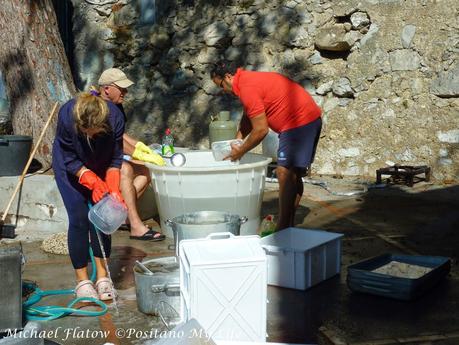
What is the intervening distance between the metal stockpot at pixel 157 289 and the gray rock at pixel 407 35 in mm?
5463

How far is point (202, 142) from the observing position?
33.0 feet

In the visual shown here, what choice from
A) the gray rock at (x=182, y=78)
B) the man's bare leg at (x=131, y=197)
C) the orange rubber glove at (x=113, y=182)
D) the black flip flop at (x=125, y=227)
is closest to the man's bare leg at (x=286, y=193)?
the man's bare leg at (x=131, y=197)

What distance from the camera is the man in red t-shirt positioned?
560 cm

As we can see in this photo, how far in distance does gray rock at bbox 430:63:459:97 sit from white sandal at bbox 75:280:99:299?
18.0 ft

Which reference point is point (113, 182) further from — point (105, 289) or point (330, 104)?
point (330, 104)

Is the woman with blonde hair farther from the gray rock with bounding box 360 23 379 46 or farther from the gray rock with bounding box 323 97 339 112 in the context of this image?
the gray rock with bounding box 360 23 379 46

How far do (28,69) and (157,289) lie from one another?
13.1ft

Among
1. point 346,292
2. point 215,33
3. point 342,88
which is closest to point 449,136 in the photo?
point 342,88

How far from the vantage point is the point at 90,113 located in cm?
425

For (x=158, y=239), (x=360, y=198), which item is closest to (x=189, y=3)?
(x=360, y=198)

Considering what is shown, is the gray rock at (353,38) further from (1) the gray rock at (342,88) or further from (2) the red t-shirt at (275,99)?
(2) the red t-shirt at (275,99)

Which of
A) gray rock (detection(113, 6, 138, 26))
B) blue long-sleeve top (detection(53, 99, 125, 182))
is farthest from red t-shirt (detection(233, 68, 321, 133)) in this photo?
gray rock (detection(113, 6, 138, 26))

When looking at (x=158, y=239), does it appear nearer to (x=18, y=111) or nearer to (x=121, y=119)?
(x=121, y=119)

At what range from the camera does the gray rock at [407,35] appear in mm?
8797
